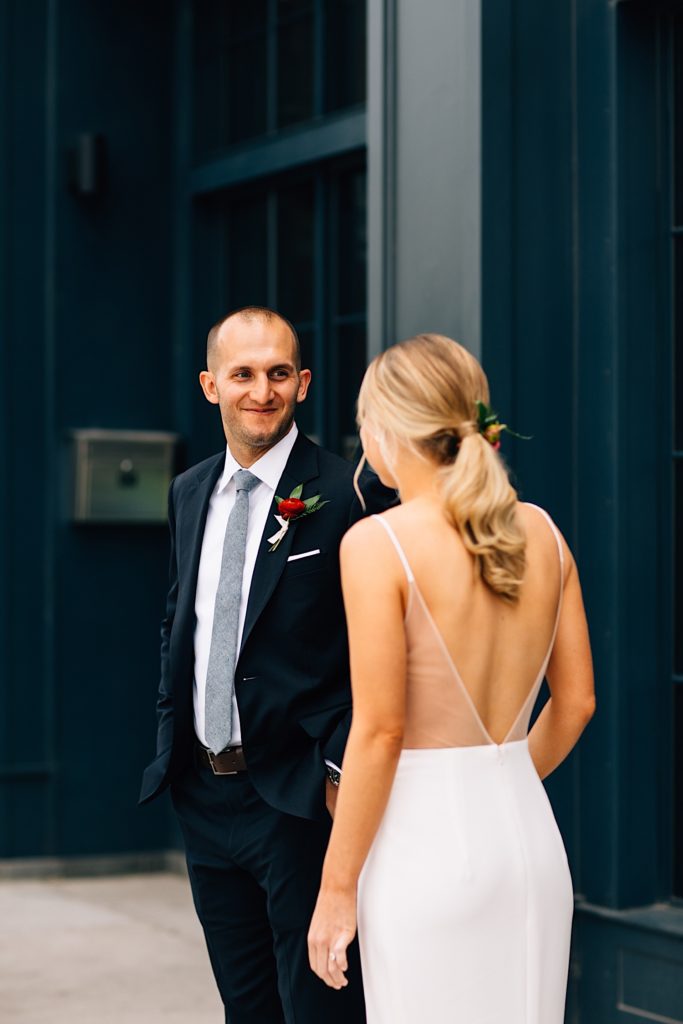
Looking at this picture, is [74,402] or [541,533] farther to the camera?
[74,402]

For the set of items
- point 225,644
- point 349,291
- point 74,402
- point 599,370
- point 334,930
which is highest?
point 349,291

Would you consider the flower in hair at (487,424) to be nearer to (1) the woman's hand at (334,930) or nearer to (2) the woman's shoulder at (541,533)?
(2) the woman's shoulder at (541,533)

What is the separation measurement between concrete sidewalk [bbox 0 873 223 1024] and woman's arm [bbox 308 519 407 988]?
112 inches

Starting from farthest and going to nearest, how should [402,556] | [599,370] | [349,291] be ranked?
1. [349,291]
2. [599,370]
3. [402,556]

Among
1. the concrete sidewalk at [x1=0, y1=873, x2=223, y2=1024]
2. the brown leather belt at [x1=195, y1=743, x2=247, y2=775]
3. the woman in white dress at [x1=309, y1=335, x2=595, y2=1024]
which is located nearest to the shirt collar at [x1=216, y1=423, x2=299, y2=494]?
the brown leather belt at [x1=195, y1=743, x2=247, y2=775]

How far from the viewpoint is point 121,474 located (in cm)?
769

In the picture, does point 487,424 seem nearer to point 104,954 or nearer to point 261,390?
point 261,390

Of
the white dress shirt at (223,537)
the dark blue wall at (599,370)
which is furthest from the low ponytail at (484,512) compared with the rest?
the dark blue wall at (599,370)

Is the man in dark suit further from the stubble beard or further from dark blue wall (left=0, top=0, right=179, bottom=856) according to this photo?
dark blue wall (left=0, top=0, right=179, bottom=856)

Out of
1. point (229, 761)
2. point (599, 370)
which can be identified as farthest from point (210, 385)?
point (599, 370)

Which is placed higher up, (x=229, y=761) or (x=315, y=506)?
(x=315, y=506)

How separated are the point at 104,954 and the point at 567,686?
148 inches

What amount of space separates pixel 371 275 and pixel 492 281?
0.58 meters

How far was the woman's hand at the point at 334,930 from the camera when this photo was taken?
274 centimetres
